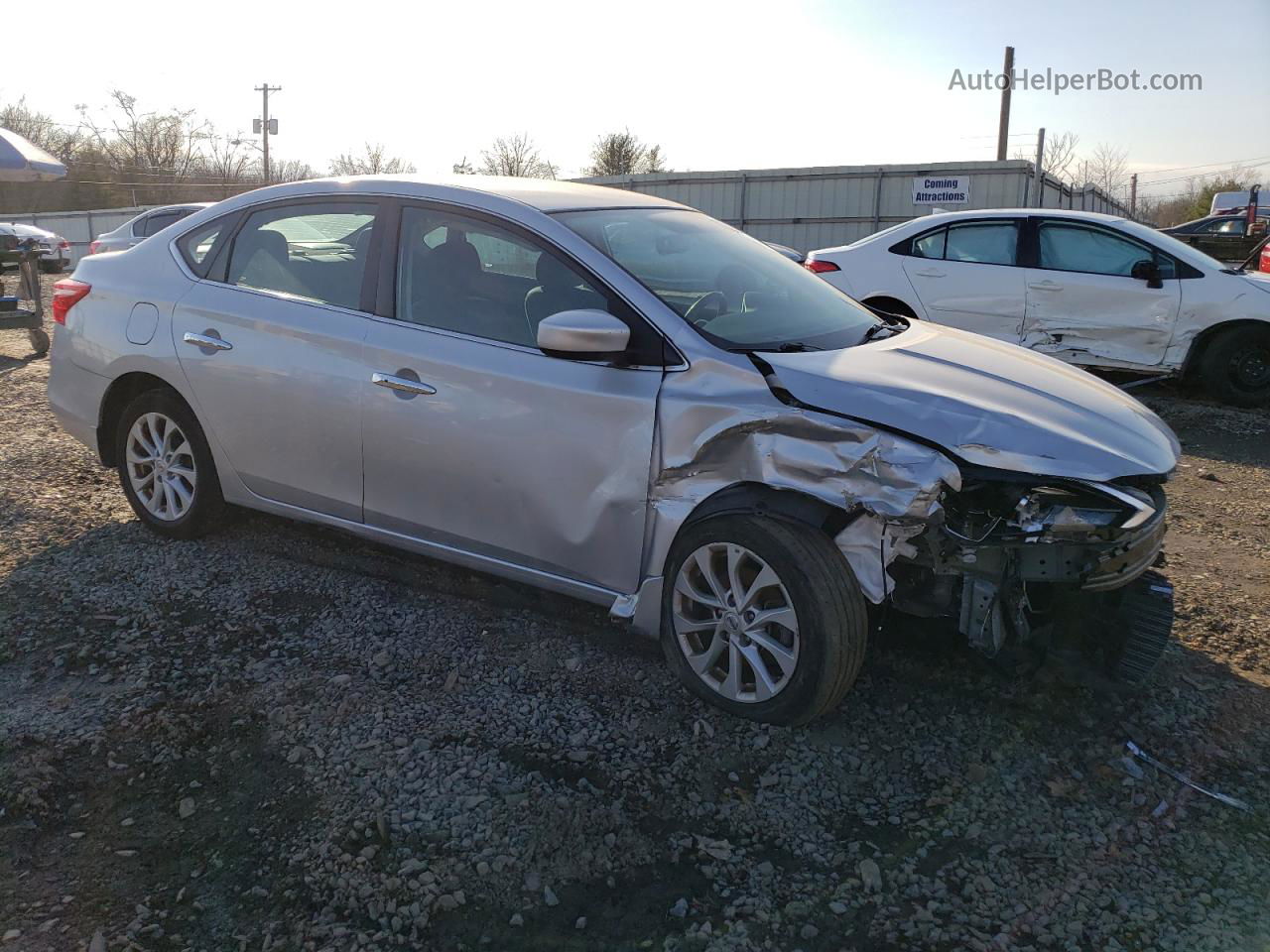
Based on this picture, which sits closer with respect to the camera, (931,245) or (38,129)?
(931,245)

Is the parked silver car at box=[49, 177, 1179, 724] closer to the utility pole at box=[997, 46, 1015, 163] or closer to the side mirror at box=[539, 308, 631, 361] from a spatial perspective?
the side mirror at box=[539, 308, 631, 361]

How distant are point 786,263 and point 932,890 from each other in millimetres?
2705

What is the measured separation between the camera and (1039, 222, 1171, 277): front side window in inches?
338

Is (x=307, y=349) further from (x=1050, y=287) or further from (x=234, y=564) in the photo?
(x=1050, y=287)

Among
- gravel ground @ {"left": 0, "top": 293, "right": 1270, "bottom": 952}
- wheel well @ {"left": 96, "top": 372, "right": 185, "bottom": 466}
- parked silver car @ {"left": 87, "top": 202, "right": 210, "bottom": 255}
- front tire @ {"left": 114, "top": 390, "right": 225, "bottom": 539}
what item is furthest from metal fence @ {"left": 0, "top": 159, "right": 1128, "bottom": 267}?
front tire @ {"left": 114, "top": 390, "right": 225, "bottom": 539}

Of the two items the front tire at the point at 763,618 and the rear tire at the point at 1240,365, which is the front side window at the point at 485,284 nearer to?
the front tire at the point at 763,618

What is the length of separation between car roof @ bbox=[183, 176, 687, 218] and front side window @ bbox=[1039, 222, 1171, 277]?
5436mm

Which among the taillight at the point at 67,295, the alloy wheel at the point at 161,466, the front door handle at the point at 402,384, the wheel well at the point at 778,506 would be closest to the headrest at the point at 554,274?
the front door handle at the point at 402,384

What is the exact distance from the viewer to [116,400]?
16.0 feet

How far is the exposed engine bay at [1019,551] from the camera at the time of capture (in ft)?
9.91

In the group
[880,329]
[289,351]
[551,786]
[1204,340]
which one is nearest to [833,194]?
[1204,340]

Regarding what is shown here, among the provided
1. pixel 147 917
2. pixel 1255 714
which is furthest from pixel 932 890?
pixel 147 917

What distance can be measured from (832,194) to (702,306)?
67.6ft

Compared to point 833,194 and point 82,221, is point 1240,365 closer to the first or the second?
point 833,194
